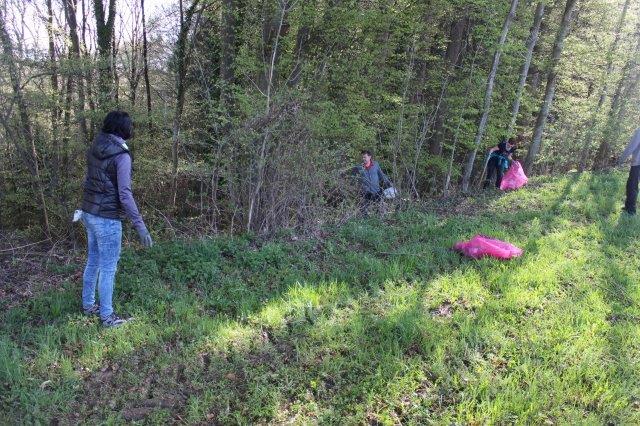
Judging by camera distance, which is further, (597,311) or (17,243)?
(17,243)

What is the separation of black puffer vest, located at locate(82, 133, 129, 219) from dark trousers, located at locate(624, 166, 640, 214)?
8.23 metres

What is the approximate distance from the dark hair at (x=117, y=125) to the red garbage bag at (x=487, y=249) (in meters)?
4.37

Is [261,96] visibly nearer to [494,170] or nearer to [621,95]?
[494,170]

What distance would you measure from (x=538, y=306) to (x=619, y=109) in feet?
56.8

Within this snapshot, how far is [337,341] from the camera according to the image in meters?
3.99

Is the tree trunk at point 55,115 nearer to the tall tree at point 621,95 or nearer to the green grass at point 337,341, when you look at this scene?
the green grass at point 337,341

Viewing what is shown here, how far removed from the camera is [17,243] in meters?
7.43

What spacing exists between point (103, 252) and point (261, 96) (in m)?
4.59

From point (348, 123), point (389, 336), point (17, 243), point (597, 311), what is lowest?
point (17, 243)


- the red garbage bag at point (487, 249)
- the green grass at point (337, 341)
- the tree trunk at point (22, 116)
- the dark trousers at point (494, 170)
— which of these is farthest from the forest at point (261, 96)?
the red garbage bag at point (487, 249)

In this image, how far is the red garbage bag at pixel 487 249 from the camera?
567cm

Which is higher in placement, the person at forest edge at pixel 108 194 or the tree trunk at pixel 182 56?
the tree trunk at pixel 182 56

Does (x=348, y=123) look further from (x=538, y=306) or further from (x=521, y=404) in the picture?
(x=521, y=404)

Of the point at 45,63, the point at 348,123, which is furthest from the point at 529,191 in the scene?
the point at 45,63
